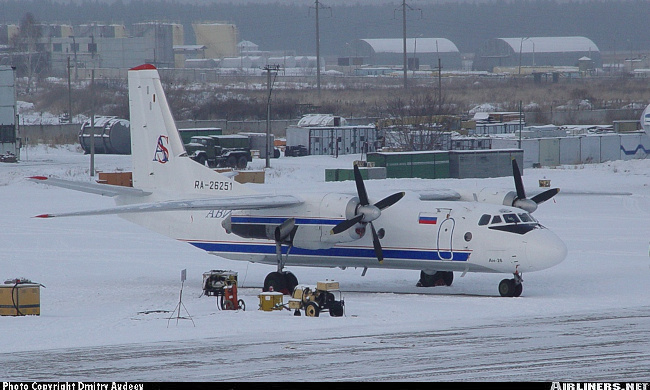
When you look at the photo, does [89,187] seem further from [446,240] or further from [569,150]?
[569,150]

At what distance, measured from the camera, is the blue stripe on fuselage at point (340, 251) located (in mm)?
25269

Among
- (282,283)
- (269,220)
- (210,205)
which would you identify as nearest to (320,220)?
(269,220)

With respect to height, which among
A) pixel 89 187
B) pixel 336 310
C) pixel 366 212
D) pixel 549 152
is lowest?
pixel 336 310

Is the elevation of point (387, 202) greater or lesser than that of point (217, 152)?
lesser

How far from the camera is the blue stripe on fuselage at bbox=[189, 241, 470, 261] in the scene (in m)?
25.3

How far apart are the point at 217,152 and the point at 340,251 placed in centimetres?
3885

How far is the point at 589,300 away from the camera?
76.7 feet

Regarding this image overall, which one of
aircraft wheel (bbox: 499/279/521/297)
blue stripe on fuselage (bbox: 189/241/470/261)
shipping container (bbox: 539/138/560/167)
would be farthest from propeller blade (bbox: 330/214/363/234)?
shipping container (bbox: 539/138/560/167)

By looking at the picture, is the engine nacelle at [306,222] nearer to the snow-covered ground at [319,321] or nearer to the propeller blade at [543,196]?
the snow-covered ground at [319,321]

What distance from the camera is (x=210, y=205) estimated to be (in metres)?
24.0

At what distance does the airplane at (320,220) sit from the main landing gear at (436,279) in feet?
0.10

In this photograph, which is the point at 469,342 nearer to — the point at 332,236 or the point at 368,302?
the point at 368,302

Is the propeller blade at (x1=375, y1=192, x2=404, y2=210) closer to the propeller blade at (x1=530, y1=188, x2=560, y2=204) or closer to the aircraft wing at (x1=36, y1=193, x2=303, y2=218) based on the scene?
the aircraft wing at (x1=36, y1=193, x2=303, y2=218)

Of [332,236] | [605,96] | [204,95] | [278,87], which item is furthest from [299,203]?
[278,87]
